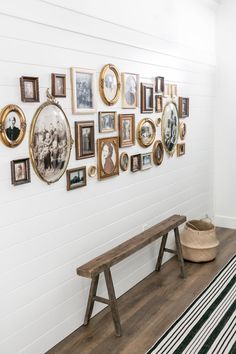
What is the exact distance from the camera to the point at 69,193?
313cm

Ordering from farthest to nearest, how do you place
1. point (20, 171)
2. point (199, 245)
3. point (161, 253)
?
1. point (199, 245)
2. point (161, 253)
3. point (20, 171)

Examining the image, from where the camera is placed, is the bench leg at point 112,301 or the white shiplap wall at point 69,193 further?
the bench leg at point 112,301

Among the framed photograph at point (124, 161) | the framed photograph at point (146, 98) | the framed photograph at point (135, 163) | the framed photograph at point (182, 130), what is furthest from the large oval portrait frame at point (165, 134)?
the framed photograph at point (124, 161)

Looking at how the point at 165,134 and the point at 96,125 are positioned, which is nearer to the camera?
the point at 96,125

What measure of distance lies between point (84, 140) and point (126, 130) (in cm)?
63

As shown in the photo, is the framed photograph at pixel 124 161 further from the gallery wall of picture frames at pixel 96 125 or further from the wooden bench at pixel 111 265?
the wooden bench at pixel 111 265

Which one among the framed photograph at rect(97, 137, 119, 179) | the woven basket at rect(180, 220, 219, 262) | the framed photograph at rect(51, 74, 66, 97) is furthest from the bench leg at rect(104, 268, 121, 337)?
the woven basket at rect(180, 220, 219, 262)

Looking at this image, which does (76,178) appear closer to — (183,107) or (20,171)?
(20,171)

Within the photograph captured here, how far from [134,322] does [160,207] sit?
1.41 m

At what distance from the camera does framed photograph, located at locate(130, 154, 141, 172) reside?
3896 millimetres

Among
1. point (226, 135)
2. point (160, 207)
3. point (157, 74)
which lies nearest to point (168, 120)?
point (157, 74)

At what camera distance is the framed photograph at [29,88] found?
2.63m

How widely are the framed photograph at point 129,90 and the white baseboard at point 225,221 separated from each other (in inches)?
106

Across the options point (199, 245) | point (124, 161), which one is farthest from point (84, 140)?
point (199, 245)
